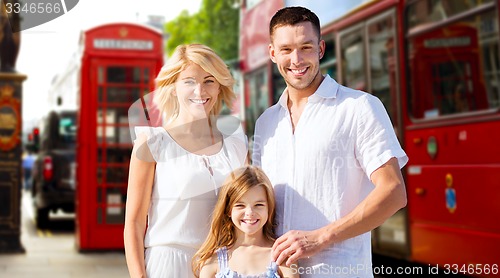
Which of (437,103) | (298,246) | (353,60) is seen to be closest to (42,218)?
(353,60)

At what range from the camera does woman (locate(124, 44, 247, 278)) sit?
7.92ft

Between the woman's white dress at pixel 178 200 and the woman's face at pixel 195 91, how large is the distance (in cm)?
11

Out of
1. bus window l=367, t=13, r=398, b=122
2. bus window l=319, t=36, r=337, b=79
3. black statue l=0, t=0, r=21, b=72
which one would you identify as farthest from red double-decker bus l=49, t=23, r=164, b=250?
bus window l=367, t=13, r=398, b=122

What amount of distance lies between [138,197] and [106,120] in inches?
247

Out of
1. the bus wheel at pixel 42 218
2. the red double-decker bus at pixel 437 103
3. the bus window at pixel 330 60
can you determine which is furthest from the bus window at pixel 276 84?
the bus wheel at pixel 42 218

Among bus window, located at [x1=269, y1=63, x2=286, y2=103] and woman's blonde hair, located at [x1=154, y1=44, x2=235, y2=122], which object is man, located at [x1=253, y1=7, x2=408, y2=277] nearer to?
woman's blonde hair, located at [x1=154, y1=44, x2=235, y2=122]

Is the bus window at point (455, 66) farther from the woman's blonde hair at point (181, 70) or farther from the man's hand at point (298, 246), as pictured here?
the man's hand at point (298, 246)

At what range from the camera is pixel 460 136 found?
5.57 m

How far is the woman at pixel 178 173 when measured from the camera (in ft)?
7.92

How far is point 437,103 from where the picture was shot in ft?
19.6

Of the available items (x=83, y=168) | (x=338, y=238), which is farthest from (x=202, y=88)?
(x=83, y=168)

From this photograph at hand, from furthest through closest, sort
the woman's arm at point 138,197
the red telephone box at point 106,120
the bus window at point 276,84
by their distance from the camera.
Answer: the red telephone box at point 106,120, the bus window at point 276,84, the woman's arm at point 138,197

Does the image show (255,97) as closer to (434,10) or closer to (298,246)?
(434,10)

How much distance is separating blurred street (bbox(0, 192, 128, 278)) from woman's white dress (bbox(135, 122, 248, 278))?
4853 millimetres
